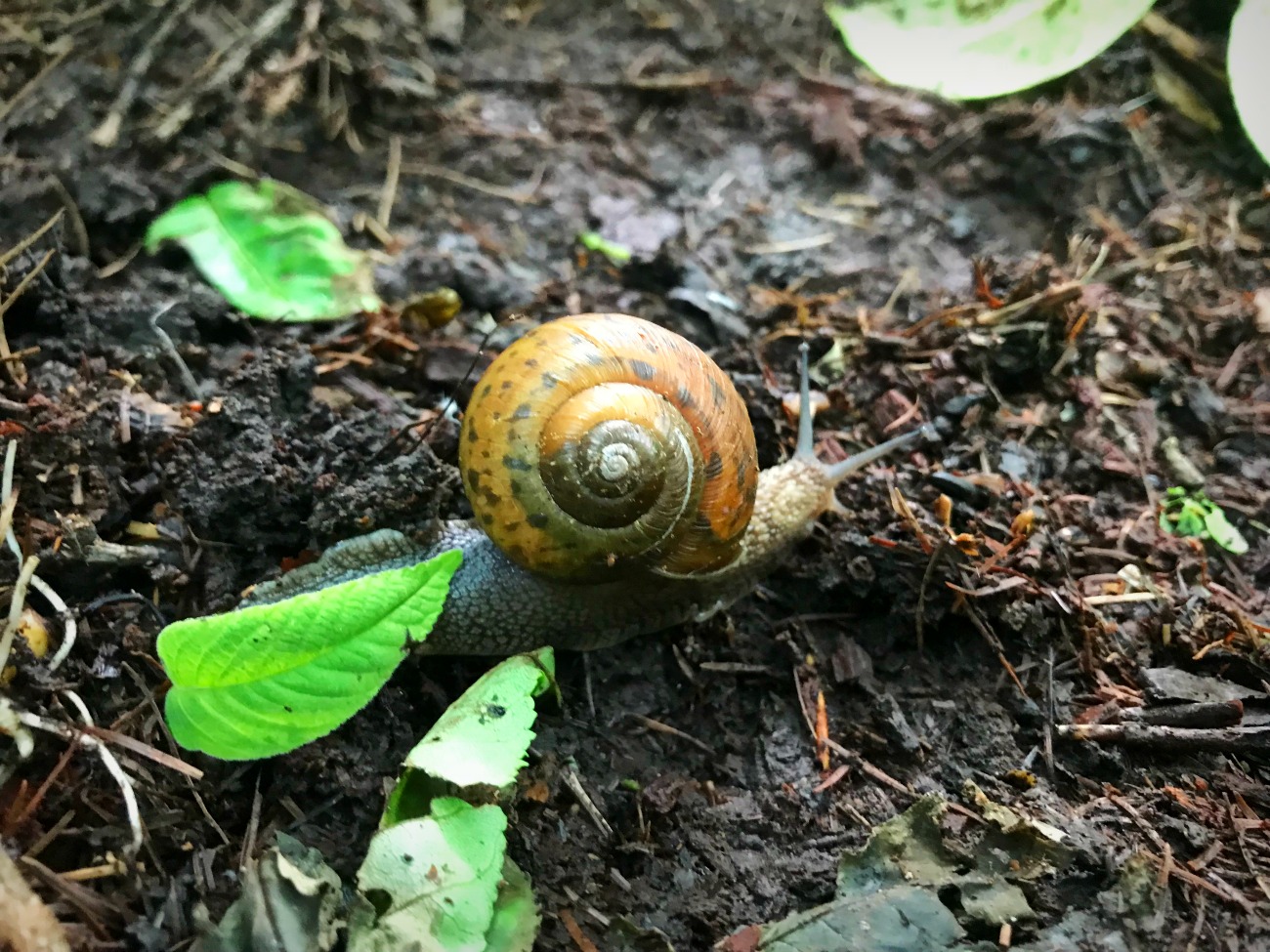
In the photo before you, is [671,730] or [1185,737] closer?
[1185,737]

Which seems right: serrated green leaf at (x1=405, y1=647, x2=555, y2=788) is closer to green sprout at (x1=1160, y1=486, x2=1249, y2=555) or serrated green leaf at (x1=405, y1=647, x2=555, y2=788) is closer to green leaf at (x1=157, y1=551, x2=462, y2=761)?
green leaf at (x1=157, y1=551, x2=462, y2=761)

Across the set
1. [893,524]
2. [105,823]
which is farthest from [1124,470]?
[105,823]

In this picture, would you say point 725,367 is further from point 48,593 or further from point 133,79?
→ point 133,79

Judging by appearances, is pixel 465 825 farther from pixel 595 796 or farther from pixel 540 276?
pixel 540 276

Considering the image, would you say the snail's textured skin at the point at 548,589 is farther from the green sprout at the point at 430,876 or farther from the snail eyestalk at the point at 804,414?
the green sprout at the point at 430,876

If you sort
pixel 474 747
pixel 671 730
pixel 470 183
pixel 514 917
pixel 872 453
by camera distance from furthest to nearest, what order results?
pixel 470 183, pixel 872 453, pixel 671 730, pixel 474 747, pixel 514 917

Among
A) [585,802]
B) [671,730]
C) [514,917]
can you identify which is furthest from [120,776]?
[671,730]

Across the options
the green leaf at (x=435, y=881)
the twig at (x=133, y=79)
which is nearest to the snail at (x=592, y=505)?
the green leaf at (x=435, y=881)
